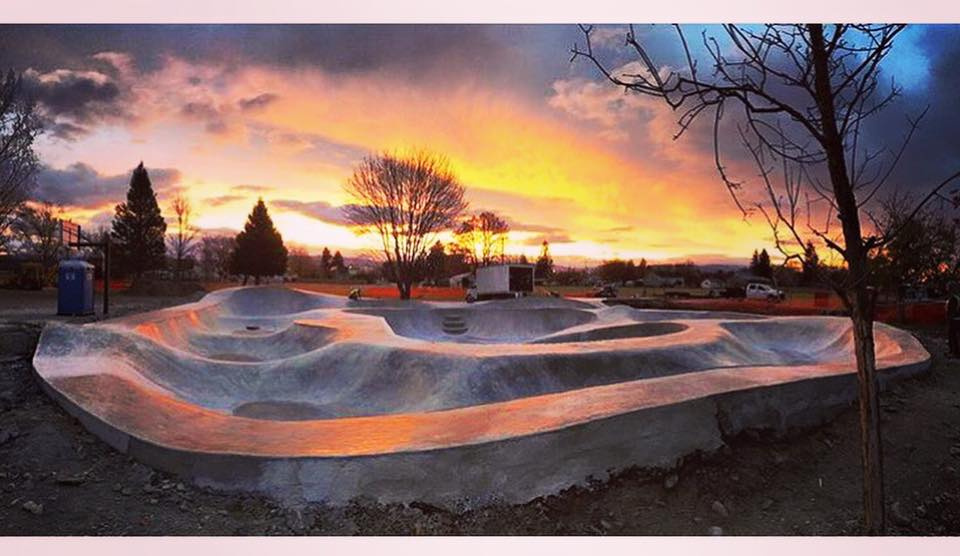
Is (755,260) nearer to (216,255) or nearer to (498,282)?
(216,255)

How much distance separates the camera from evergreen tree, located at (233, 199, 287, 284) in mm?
8086

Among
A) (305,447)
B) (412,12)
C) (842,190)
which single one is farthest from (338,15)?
(842,190)

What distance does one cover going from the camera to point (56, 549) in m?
3.39

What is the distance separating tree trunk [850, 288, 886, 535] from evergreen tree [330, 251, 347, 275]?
7649 mm

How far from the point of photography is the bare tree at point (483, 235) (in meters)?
10.3

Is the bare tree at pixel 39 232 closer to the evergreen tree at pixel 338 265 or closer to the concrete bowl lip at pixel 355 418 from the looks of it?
the concrete bowl lip at pixel 355 418

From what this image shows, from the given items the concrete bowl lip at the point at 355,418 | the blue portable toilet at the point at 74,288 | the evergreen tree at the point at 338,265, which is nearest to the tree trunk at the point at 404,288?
the evergreen tree at the point at 338,265

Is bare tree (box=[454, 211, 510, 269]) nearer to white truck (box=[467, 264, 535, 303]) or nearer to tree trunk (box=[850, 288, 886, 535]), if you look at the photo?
white truck (box=[467, 264, 535, 303])

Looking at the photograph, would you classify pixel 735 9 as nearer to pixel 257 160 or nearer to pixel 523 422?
pixel 523 422

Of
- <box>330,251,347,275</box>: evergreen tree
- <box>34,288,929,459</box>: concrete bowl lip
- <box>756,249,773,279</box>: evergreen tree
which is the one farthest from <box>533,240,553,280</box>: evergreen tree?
<box>34,288,929,459</box>: concrete bowl lip

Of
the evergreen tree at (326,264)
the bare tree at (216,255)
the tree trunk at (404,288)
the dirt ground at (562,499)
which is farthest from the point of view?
the tree trunk at (404,288)

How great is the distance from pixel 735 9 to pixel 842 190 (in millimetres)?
2370

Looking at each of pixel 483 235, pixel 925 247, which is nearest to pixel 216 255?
pixel 483 235

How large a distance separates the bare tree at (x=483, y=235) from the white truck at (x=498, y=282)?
2.32 m
